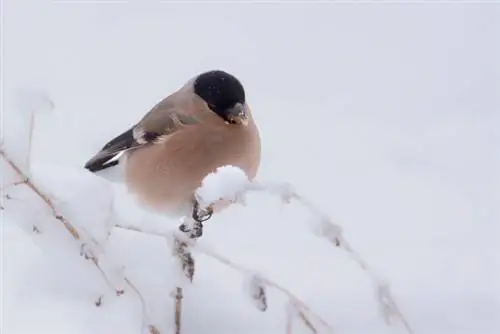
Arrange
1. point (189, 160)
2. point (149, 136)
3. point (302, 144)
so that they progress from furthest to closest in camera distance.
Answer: point (302, 144) → point (149, 136) → point (189, 160)

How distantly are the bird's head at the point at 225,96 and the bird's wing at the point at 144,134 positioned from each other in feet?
0.19

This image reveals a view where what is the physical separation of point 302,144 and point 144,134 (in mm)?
1276

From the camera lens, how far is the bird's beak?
180cm

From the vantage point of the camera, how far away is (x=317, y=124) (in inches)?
135

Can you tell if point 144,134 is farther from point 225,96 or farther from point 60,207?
point 60,207

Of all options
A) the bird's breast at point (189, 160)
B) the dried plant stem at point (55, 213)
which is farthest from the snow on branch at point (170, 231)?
the bird's breast at point (189, 160)

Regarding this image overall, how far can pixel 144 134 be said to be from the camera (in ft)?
6.45

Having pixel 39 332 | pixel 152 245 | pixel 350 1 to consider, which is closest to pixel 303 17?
pixel 350 1

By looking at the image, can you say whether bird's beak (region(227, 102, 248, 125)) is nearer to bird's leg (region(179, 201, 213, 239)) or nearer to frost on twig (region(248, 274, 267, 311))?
bird's leg (region(179, 201, 213, 239))

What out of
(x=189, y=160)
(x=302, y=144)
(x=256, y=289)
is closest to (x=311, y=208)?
(x=256, y=289)

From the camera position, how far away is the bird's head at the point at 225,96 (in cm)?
180

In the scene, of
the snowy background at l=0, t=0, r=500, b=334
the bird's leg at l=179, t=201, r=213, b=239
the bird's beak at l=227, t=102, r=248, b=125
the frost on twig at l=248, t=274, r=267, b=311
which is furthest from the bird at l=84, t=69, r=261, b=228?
the frost on twig at l=248, t=274, r=267, b=311

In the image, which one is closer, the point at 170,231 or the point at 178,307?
the point at 170,231

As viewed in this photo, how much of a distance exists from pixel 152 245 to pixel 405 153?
1760mm
